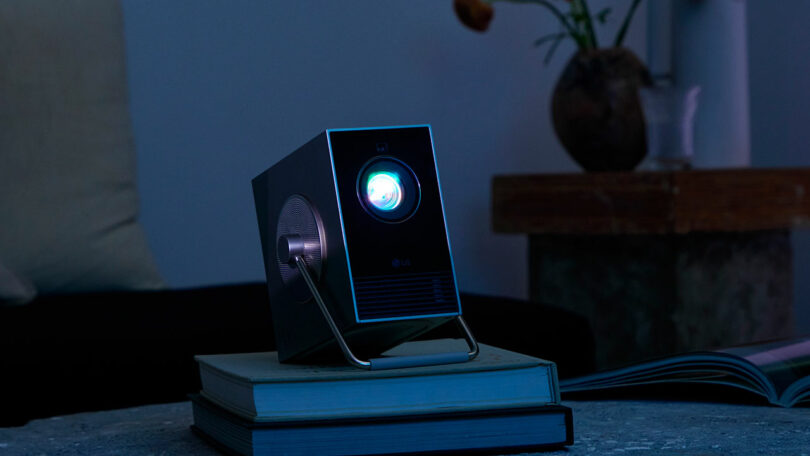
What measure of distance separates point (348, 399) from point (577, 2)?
217 centimetres

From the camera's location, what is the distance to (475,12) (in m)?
2.10

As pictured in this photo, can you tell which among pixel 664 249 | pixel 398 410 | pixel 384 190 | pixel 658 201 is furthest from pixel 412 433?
pixel 664 249

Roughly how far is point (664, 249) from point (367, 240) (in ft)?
4.65

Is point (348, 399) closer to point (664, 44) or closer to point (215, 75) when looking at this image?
point (215, 75)

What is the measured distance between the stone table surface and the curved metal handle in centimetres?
8

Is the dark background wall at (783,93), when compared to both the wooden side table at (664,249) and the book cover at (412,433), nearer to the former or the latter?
the wooden side table at (664,249)

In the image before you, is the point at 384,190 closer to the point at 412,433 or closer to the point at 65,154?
the point at 412,433

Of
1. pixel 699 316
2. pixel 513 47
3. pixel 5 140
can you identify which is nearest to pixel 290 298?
pixel 5 140

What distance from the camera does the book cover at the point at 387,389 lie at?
1.77 ft

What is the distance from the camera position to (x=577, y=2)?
2553 millimetres

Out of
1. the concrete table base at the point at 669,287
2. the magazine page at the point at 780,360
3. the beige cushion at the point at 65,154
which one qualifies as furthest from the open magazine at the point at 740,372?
the concrete table base at the point at 669,287

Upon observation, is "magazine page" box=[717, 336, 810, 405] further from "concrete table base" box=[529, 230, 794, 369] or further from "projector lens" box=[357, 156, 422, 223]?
"concrete table base" box=[529, 230, 794, 369]

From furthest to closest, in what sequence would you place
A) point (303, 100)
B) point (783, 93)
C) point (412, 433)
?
point (783, 93)
point (303, 100)
point (412, 433)

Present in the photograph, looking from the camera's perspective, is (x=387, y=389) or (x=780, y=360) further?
(x=780, y=360)
